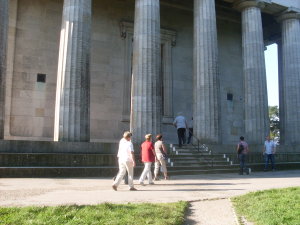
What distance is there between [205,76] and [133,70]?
444 cm

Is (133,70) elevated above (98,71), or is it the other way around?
(98,71)

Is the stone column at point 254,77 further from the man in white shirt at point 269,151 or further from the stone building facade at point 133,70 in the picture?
the man in white shirt at point 269,151

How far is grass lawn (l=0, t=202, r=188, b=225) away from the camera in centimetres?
584

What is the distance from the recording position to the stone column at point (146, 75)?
59.9ft

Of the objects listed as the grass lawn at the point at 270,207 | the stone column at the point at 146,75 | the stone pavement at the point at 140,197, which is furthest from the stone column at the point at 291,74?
the grass lawn at the point at 270,207

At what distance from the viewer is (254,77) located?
74.8 ft

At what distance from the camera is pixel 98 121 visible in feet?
75.2

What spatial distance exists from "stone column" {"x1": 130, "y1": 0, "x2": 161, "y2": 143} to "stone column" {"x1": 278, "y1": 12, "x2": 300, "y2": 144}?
10.9m

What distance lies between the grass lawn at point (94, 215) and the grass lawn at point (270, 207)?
1.36m

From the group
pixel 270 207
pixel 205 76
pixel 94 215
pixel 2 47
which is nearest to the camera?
pixel 94 215

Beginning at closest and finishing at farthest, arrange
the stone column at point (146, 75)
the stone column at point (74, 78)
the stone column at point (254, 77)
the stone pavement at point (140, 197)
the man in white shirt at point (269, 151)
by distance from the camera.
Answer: the stone pavement at point (140, 197), the stone column at point (74, 78), the stone column at point (146, 75), the man in white shirt at point (269, 151), the stone column at point (254, 77)

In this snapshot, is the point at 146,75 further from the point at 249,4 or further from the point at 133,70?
the point at 249,4

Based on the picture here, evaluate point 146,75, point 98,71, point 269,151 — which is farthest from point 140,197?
point 98,71

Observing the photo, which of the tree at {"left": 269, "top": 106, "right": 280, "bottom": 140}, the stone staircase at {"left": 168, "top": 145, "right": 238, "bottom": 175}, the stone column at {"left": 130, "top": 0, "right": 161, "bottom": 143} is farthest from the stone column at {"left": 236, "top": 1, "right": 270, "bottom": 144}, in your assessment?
the tree at {"left": 269, "top": 106, "right": 280, "bottom": 140}
